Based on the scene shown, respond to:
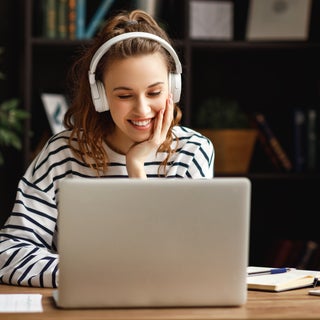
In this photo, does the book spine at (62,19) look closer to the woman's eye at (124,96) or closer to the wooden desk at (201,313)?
the woman's eye at (124,96)

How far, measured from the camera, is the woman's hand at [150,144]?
191 centimetres

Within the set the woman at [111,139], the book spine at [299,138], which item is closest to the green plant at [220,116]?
the book spine at [299,138]

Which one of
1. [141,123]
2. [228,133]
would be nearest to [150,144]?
[141,123]

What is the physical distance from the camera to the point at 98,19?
3.21 meters

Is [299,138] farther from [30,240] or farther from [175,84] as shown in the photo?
[30,240]

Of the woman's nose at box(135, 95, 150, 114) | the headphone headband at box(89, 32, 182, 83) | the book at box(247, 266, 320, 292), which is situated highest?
the headphone headband at box(89, 32, 182, 83)

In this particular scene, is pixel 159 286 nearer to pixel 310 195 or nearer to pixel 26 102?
pixel 26 102

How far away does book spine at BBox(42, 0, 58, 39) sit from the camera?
3.15 m

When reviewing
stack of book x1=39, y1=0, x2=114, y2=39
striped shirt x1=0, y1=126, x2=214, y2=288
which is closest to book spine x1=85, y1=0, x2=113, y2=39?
stack of book x1=39, y1=0, x2=114, y2=39

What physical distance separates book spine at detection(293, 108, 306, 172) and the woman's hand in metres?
1.43

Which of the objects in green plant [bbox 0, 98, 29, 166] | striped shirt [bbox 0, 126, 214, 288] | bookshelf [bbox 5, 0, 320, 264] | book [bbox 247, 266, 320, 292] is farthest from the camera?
bookshelf [bbox 5, 0, 320, 264]

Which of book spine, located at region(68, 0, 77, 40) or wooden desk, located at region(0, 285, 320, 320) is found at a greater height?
book spine, located at region(68, 0, 77, 40)

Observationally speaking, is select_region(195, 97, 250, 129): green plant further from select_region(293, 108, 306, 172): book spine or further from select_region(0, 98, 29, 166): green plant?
select_region(0, 98, 29, 166): green plant

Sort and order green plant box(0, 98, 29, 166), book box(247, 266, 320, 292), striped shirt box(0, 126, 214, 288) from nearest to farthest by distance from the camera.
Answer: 1. book box(247, 266, 320, 292)
2. striped shirt box(0, 126, 214, 288)
3. green plant box(0, 98, 29, 166)
